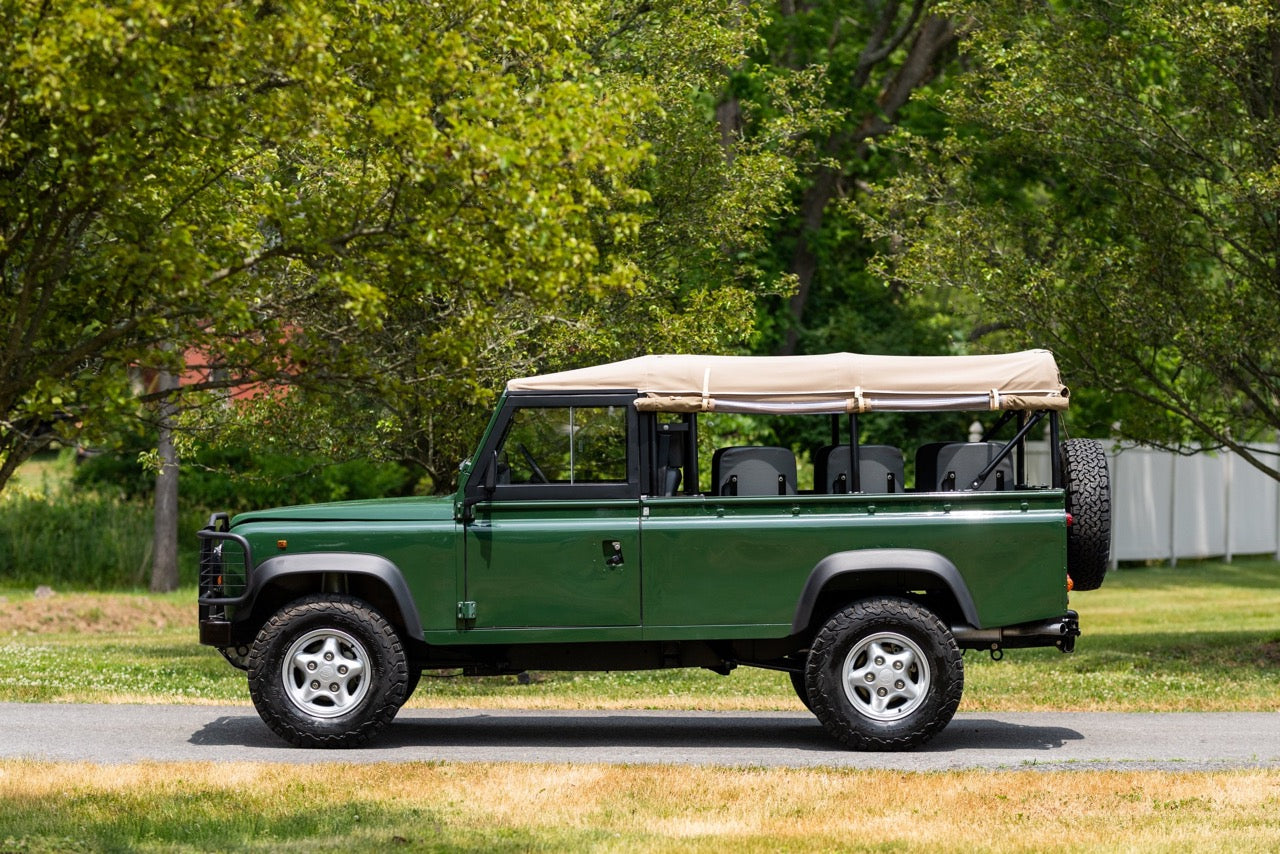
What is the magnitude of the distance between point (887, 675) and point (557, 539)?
2182 mm

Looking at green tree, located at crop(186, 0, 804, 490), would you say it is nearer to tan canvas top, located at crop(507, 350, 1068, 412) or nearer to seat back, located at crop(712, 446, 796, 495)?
tan canvas top, located at crop(507, 350, 1068, 412)

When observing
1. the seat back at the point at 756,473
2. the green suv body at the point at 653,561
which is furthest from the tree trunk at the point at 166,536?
the seat back at the point at 756,473

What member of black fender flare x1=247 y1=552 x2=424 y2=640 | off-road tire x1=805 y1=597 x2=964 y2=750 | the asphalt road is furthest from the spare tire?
black fender flare x1=247 y1=552 x2=424 y2=640

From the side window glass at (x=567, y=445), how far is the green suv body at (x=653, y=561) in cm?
1

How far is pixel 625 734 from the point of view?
11453 mm

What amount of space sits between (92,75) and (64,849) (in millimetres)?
3333

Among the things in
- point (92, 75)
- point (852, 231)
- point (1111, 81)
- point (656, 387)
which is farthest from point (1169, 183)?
point (92, 75)

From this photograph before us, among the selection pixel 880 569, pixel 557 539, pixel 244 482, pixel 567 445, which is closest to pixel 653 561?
pixel 557 539

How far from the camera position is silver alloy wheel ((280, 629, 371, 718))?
1045 cm

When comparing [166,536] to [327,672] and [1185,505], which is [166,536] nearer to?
[327,672]

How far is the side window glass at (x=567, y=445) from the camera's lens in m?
10.5

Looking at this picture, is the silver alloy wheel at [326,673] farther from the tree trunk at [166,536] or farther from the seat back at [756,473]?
the tree trunk at [166,536]

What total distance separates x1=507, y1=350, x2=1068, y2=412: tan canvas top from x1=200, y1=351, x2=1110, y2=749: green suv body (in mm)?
14

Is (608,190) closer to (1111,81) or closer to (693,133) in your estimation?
(693,133)
